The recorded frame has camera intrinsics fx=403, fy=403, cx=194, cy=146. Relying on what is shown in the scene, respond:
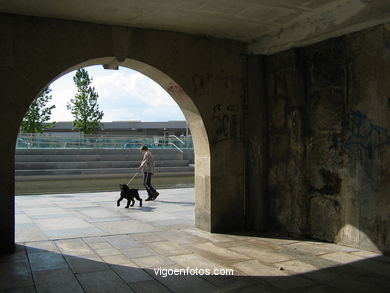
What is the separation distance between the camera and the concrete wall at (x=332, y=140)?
5.50m

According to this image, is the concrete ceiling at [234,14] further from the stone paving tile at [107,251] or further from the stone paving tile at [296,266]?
the stone paving tile at [107,251]

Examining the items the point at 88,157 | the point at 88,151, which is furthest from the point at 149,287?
the point at 88,151

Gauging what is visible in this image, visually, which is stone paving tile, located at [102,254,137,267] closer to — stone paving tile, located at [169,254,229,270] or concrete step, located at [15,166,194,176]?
stone paving tile, located at [169,254,229,270]

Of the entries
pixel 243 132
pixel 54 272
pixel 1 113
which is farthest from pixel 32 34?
pixel 243 132

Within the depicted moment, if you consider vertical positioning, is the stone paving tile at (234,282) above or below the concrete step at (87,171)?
below

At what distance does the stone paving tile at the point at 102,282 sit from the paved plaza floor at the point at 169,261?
1cm

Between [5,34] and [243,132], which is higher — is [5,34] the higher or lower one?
the higher one

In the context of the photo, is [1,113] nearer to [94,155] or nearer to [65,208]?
[65,208]

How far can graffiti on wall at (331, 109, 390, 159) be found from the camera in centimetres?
549

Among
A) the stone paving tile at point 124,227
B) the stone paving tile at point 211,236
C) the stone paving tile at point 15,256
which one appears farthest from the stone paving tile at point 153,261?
the stone paving tile at point 124,227

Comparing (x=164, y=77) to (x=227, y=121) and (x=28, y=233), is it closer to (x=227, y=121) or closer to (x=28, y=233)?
(x=227, y=121)

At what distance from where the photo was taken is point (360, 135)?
227 inches

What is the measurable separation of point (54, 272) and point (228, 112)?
12.9 feet

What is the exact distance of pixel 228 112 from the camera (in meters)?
7.18
